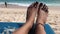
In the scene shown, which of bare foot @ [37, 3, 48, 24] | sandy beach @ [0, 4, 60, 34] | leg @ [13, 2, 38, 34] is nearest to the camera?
leg @ [13, 2, 38, 34]

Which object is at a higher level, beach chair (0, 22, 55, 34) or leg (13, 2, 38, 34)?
leg (13, 2, 38, 34)

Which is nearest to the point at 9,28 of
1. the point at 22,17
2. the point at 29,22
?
the point at 29,22

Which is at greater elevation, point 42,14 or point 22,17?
point 42,14

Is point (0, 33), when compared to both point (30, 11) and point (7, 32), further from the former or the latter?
point (30, 11)

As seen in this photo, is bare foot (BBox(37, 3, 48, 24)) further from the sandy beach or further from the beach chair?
the sandy beach

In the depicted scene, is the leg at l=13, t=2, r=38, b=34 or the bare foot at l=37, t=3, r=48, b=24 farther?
the bare foot at l=37, t=3, r=48, b=24

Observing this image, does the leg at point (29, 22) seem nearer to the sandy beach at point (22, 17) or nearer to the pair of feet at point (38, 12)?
the pair of feet at point (38, 12)

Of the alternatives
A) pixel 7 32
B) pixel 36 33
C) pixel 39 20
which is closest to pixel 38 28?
pixel 36 33

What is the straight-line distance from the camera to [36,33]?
2.05 metres

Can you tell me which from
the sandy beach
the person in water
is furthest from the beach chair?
the sandy beach

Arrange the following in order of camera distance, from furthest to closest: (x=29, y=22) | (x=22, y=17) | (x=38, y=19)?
(x=22, y=17), (x=38, y=19), (x=29, y=22)

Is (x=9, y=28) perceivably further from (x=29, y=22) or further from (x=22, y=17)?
(x=22, y=17)

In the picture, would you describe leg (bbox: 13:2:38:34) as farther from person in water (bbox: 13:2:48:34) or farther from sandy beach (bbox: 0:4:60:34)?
sandy beach (bbox: 0:4:60:34)

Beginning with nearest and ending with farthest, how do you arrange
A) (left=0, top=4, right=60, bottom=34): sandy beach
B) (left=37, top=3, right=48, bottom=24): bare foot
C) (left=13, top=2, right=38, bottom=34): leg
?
1. (left=13, top=2, right=38, bottom=34): leg
2. (left=37, top=3, right=48, bottom=24): bare foot
3. (left=0, top=4, right=60, bottom=34): sandy beach
